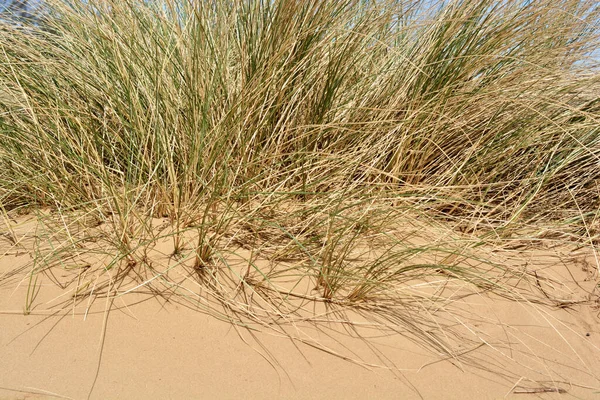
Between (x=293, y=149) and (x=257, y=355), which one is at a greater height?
(x=293, y=149)

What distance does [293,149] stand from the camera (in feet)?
7.44

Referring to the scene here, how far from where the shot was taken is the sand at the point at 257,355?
4.09ft

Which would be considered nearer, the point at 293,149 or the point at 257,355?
the point at 257,355

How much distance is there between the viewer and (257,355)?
1.37 metres

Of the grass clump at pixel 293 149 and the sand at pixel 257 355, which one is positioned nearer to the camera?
the sand at pixel 257 355

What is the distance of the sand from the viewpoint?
49.1 inches

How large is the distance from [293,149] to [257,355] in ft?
3.77

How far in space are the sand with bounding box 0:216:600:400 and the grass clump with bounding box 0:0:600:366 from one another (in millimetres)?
99

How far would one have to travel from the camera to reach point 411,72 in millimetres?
2461

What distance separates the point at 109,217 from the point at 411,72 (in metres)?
1.66

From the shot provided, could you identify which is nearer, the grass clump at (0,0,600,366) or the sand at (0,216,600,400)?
the sand at (0,216,600,400)

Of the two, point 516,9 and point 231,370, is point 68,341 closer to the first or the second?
point 231,370

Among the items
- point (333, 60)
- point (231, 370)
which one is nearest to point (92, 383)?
point (231, 370)

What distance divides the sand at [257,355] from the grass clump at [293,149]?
0.10 meters
